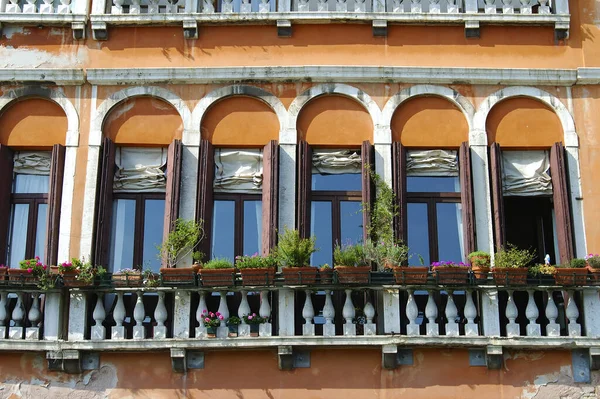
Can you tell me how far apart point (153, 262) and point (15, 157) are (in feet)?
9.38

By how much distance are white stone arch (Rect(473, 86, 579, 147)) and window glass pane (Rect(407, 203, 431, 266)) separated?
4.70 feet

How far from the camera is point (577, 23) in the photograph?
15.2 m

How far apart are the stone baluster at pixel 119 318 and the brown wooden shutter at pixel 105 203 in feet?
2.56

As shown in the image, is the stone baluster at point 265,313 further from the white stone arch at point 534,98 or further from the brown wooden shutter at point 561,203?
the brown wooden shutter at point 561,203

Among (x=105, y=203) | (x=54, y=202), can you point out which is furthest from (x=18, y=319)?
(x=105, y=203)

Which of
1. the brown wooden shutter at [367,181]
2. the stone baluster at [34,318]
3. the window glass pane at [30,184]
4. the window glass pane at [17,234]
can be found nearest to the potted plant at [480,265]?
the brown wooden shutter at [367,181]

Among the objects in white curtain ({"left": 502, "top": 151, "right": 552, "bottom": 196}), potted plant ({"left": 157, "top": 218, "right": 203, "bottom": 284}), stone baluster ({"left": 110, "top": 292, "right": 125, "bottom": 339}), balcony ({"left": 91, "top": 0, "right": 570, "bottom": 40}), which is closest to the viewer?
stone baluster ({"left": 110, "top": 292, "right": 125, "bottom": 339})

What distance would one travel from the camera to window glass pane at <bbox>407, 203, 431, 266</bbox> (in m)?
14.2

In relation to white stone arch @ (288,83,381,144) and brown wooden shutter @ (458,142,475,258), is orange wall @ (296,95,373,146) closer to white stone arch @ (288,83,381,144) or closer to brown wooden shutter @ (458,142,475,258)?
white stone arch @ (288,83,381,144)

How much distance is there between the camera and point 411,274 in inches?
520

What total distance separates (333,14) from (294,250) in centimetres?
409

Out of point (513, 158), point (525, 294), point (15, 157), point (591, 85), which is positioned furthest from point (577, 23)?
point (15, 157)

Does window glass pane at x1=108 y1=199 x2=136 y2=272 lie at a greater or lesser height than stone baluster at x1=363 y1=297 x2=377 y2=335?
greater

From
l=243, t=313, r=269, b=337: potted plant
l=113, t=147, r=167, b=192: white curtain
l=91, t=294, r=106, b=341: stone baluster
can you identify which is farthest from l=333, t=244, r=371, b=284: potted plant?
l=91, t=294, r=106, b=341: stone baluster
